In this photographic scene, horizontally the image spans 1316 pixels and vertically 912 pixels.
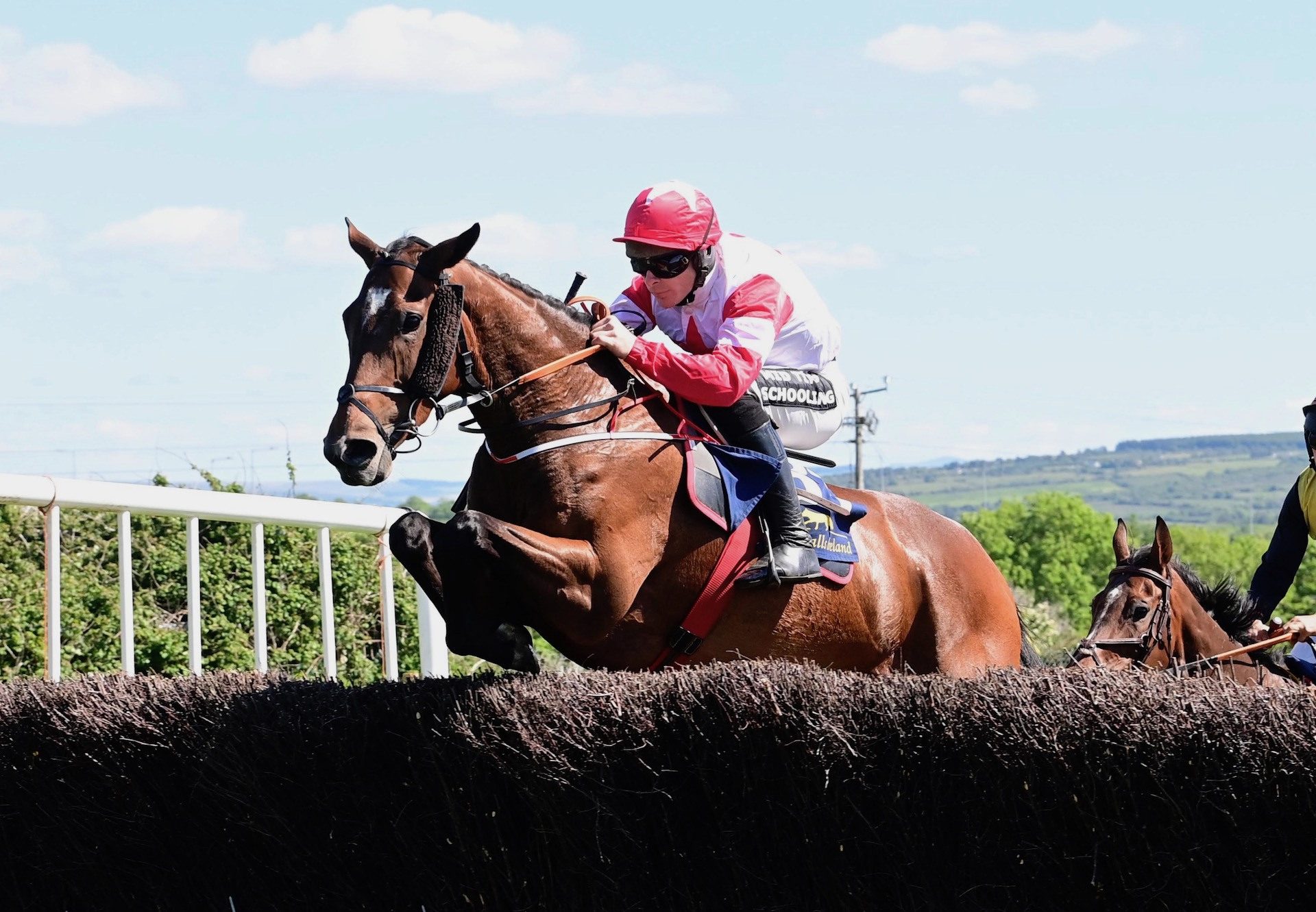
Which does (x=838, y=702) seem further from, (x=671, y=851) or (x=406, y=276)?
(x=406, y=276)

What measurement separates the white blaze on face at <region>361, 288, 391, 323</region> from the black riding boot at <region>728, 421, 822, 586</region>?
115cm

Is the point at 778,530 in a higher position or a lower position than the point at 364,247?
lower

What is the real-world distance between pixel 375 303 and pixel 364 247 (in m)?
0.34

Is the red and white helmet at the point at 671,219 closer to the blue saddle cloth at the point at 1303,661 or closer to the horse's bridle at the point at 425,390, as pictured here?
the horse's bridle at the point at 425,390

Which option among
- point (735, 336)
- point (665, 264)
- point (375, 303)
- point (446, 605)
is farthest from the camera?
point (665, 264)

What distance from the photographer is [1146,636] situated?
239 inches

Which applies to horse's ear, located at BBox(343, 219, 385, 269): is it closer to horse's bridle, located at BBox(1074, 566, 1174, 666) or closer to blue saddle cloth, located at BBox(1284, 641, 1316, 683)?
horse's bridle, located at BBox(1074, 566, 1174, 666)

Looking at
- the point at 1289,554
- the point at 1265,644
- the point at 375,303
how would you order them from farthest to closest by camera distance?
the point at 1289,554 < the point at 1265,644 < the point at 375,303

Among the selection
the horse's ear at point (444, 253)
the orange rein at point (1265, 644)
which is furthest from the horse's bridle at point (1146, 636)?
the horse's ear at point (444, 253)

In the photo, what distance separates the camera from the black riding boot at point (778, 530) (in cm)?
483

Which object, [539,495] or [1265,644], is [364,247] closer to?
[539,495]

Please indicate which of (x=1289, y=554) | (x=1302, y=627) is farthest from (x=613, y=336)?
(x=1289, y=554)

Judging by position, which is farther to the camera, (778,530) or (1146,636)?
(1146,636)

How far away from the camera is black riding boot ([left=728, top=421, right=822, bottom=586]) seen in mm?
4832
